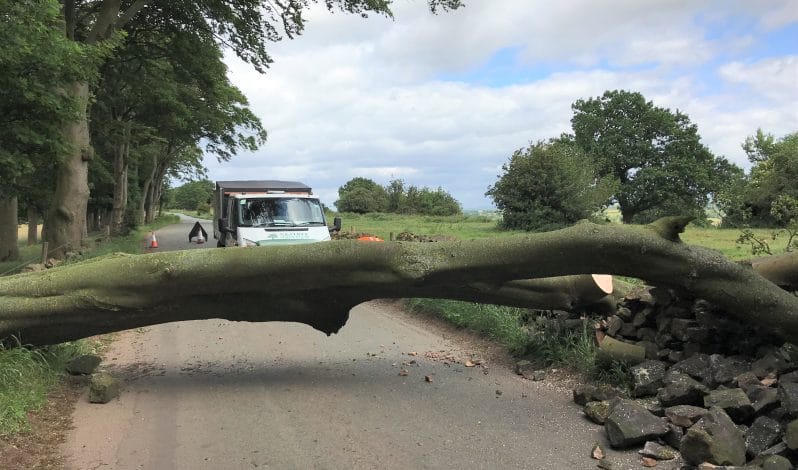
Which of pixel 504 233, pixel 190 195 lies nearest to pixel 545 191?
pixel 504 233

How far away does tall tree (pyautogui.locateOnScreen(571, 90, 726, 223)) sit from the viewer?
5250 cm

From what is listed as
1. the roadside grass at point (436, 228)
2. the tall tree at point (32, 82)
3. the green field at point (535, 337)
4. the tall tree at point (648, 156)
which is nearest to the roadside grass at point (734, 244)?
the green field at point (535, 337)

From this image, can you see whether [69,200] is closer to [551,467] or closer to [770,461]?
[551,467]

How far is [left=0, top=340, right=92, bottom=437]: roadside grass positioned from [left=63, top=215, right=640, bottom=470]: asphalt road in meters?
0.41

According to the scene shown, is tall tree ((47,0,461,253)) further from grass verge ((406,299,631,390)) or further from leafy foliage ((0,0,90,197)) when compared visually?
grass verge ((406,299,631,390))

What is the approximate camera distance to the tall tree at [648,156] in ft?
172

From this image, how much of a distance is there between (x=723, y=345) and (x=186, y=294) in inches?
215

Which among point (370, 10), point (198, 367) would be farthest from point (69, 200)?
point (198, 367)

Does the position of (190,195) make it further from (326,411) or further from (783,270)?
(783,270)

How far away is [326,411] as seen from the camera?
5.46 m

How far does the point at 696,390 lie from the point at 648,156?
54449 millimetres

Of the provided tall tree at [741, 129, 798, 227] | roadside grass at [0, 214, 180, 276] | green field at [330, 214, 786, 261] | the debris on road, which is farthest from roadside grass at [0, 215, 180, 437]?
tall tree at [741, 129, 798, 227]

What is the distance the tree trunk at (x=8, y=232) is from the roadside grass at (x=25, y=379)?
19099 millimetres

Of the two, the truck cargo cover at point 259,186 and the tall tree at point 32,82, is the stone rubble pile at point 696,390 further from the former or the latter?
the truck cargo cover at point 259,186
